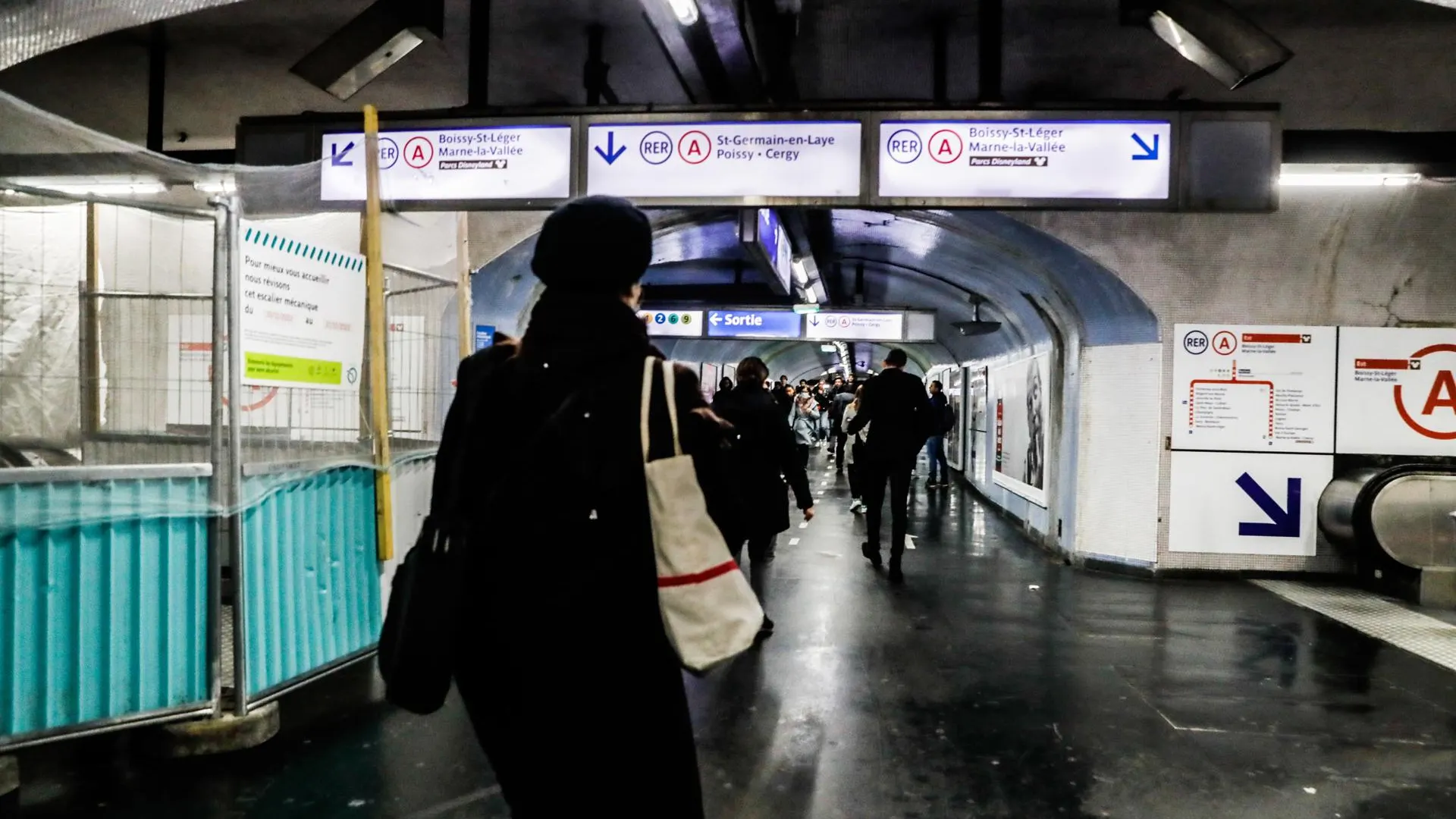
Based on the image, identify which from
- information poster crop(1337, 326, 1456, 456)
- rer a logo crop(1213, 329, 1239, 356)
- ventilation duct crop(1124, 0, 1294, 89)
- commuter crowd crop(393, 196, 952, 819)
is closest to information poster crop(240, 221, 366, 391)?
commuter crowd crop(393, 196, 952, 819)

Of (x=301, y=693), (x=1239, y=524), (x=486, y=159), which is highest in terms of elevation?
(x=486, y=159)

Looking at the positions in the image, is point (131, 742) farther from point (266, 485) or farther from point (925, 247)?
point (925, 247)

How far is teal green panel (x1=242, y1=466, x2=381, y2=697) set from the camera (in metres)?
3.46

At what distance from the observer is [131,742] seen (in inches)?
134

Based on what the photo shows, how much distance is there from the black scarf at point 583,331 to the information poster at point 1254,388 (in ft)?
22.2

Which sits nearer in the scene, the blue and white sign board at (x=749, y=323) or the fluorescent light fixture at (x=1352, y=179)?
the fluorescent light fixture at (x=1352, y=179)

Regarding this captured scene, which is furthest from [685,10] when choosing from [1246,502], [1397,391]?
[1397,391]

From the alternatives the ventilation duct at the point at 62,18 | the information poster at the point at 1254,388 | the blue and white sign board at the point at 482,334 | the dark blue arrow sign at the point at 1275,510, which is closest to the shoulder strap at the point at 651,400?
the ventilation duct at the point at 62,18

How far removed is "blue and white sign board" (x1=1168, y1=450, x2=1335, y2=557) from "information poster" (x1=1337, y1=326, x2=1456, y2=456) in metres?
0.39

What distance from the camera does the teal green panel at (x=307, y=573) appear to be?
346 centimetres

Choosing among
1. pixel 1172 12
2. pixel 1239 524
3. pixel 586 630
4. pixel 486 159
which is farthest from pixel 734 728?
pixel 1239 524

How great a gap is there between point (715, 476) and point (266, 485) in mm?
2698

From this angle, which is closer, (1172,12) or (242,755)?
(242,755)

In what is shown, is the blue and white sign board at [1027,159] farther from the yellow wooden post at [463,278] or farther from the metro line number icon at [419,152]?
the metro line number icon at [419,152]
